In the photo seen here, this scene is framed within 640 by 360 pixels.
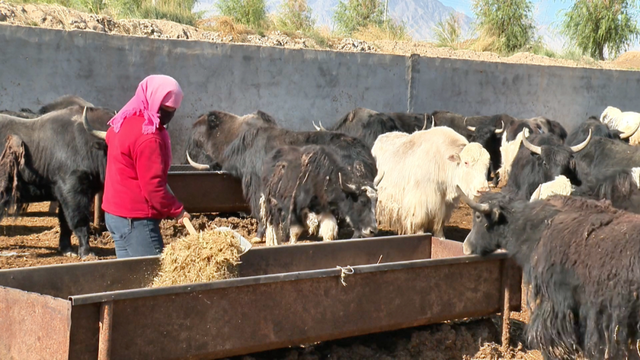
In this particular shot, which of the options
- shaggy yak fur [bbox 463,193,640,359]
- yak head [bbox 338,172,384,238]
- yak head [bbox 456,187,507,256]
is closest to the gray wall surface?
yak head [bbox 338,172,384,238]

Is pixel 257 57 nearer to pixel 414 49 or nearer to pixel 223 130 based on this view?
pixel 223 130

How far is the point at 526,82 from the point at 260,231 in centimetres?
1194

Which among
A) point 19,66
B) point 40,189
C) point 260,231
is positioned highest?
point 19,66

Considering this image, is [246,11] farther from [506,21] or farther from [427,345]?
[427,345]

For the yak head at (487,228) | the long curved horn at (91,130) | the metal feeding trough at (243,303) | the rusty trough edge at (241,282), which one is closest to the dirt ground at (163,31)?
the long curved horn at (91,130)

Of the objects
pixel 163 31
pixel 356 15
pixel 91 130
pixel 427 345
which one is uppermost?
pixel 356 15

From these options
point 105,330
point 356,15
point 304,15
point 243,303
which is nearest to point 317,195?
point 243,303

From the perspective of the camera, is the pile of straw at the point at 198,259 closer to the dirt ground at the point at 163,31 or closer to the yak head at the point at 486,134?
the dirt ground at the point at 163,31

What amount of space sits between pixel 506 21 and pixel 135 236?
2416cm

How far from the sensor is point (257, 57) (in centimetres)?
1464

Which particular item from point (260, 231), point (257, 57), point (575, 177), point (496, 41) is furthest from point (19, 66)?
point (496, 41)

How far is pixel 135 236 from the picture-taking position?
5543 millimetres

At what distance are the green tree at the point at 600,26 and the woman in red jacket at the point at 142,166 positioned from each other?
85.5 ft

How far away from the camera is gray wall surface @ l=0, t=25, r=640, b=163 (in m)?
12.4
